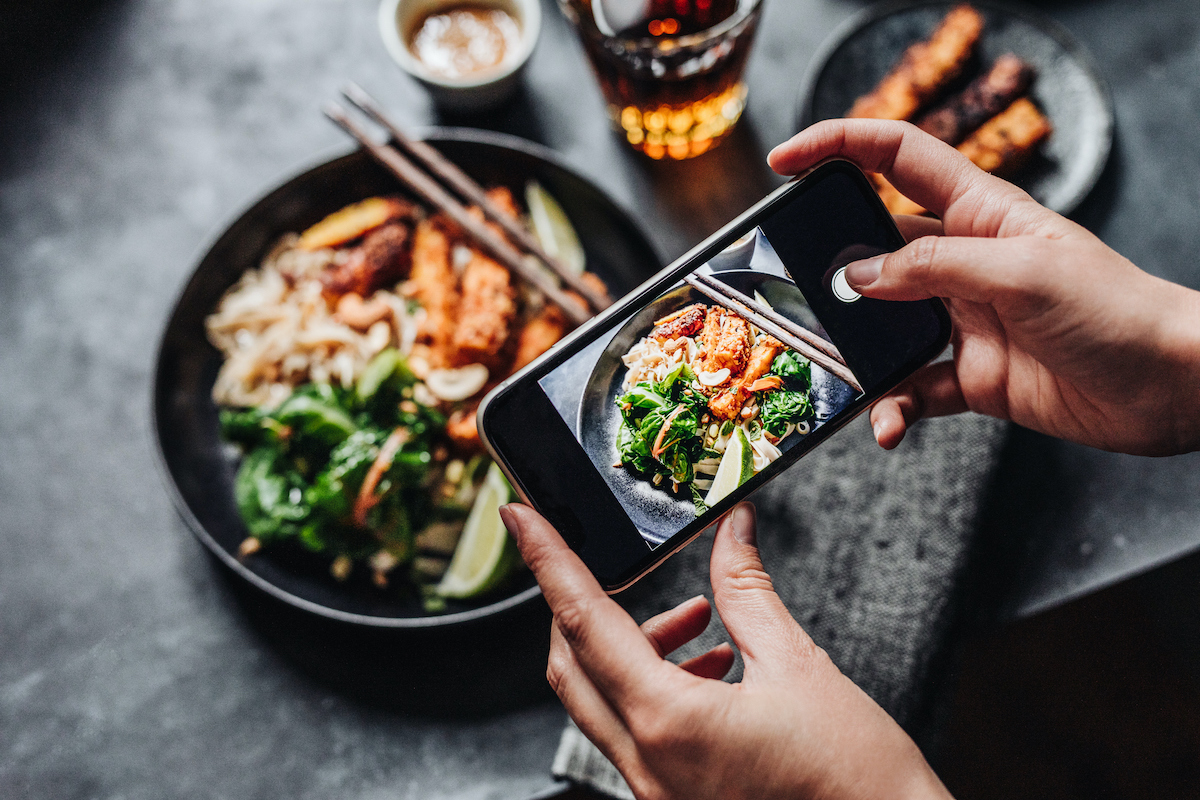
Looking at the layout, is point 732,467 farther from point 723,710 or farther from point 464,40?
point 464,40

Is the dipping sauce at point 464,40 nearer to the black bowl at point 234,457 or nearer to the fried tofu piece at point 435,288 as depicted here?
the black bowl at point 234,457

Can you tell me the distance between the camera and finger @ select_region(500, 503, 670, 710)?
1.14m

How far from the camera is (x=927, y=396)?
149cm

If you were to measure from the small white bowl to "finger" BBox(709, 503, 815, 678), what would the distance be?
125 centimetres

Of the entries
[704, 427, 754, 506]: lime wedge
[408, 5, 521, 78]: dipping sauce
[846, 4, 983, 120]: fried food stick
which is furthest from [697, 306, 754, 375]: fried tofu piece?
[408, 5, 521, 78]: dipping sauce

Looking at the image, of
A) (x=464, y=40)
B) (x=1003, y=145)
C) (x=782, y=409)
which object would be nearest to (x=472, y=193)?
(x=464, y=40)

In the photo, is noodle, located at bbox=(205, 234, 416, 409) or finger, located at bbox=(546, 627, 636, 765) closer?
finger, located at bbox=(546, 627, 636, 765)

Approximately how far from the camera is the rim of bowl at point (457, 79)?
181 cm

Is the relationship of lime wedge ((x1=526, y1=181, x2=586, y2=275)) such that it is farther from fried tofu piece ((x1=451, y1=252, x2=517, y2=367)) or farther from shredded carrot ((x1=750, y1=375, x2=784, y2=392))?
shredded carrot ((x1=750, y1=375, x2=784, y2=392))

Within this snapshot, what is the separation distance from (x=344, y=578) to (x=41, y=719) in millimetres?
840

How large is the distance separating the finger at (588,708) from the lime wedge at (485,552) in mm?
399

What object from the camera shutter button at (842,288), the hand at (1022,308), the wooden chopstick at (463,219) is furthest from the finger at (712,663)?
the wooden chopstick at (463,219)

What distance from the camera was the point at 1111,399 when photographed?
4.25 ft

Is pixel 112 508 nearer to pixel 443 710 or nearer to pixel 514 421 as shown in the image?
pixel 443 710
